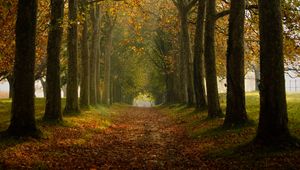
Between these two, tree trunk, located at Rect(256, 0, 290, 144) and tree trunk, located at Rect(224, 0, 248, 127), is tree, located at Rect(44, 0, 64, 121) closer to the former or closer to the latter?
tree trunk, located at Rect(224, 0, 248, 127)

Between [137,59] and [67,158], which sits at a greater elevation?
[137,59]

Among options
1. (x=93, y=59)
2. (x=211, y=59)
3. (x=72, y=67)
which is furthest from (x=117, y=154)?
(x=93, y=59)

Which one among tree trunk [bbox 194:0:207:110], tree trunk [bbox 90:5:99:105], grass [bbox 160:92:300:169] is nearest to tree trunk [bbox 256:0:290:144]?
grass [bbox 160:92:300:169]

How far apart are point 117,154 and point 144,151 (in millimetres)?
1074

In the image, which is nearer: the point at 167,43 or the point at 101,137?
the point at 101,137

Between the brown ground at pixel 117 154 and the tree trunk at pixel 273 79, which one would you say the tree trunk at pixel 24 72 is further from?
the tree trunk at pixel 273 79

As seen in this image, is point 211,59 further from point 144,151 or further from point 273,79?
point 273,79

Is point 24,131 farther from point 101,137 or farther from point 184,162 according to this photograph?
point 184,162

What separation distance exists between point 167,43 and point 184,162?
4201cm

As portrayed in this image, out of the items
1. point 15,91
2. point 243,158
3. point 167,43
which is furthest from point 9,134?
point 167,43

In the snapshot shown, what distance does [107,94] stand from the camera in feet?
152

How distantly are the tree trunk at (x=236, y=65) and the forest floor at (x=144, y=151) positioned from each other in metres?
0.84

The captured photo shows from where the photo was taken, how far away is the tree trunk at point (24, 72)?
48.1ft

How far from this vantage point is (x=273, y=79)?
1174cm
